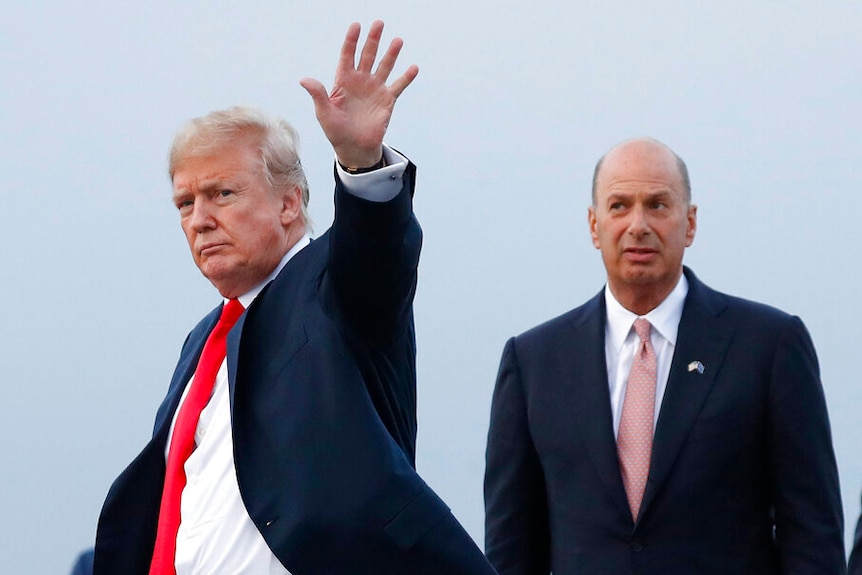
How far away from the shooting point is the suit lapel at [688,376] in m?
3.94

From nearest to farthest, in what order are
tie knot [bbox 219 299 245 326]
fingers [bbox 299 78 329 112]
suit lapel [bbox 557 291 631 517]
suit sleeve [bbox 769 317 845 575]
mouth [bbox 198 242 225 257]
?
fingers [bbox 299 78 329 112] → mouth [bbox 198 242 225 257] → tie knot [bbox 219 299 245 326] → suit sleeve [bbox 769 317 845 575] → suit lapel [bbox 557 291 631 517]

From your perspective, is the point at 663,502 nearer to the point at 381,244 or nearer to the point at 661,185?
the point at 661,185

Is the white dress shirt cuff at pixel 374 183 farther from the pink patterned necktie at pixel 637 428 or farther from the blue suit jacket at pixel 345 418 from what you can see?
the pink patterned necktie at pixel 637 428

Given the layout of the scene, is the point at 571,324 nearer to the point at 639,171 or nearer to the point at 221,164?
the point at 639,171

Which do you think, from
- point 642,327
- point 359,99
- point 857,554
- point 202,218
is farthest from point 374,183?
point 642,327

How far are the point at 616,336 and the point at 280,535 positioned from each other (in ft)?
4.64

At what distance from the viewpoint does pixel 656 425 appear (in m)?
3.99

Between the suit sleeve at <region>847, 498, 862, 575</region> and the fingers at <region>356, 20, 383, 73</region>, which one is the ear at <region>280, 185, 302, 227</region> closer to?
the fingers at <region>356, 20, 383, 73</region>

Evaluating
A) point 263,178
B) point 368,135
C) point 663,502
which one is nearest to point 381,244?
point 368,135

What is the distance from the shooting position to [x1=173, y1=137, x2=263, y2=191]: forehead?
3.40 metres

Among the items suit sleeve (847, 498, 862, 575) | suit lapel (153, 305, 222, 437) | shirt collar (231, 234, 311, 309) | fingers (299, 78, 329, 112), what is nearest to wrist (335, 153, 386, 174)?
Answer: fingers (299, 78, 329, 112)

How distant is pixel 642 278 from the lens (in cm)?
411

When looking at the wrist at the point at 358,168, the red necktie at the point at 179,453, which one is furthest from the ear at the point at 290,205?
the wrist at the point at 358,168

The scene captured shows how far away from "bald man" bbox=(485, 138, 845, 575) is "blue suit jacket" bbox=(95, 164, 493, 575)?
0.91m
